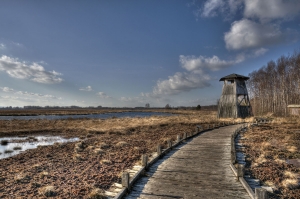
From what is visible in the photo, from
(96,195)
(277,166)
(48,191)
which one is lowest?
(48,191)

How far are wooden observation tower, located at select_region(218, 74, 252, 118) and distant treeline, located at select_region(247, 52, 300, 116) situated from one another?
9.68 metres

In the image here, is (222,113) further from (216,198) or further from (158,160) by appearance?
(216,198)

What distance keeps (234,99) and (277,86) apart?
1576 centimetres

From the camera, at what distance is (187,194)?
6.52 m

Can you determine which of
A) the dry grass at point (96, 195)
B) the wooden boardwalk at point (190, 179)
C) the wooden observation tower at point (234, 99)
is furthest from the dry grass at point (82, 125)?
the dry grass at point (96, 195)

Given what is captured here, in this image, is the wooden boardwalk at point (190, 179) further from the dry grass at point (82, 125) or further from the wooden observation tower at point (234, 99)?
the wooden observation tower at point (234, 99)

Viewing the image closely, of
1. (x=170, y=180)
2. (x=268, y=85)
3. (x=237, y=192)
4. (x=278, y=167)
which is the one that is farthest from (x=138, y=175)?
(x=268, y=85)

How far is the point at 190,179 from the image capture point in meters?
7.89

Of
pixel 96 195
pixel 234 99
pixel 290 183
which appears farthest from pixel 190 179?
pixel 234 99

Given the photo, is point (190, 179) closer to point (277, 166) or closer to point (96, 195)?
point (96, 195)

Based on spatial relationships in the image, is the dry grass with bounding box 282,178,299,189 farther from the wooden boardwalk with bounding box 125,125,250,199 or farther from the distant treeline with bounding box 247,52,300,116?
the distant treeline with bounding box 247,52,300,116

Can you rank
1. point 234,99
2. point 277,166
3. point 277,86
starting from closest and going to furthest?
point 277,166, point 234,99, point 277,86

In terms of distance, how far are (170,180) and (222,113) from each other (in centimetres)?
3371

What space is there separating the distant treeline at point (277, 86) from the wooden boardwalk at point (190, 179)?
Answer: 37.3 metres
